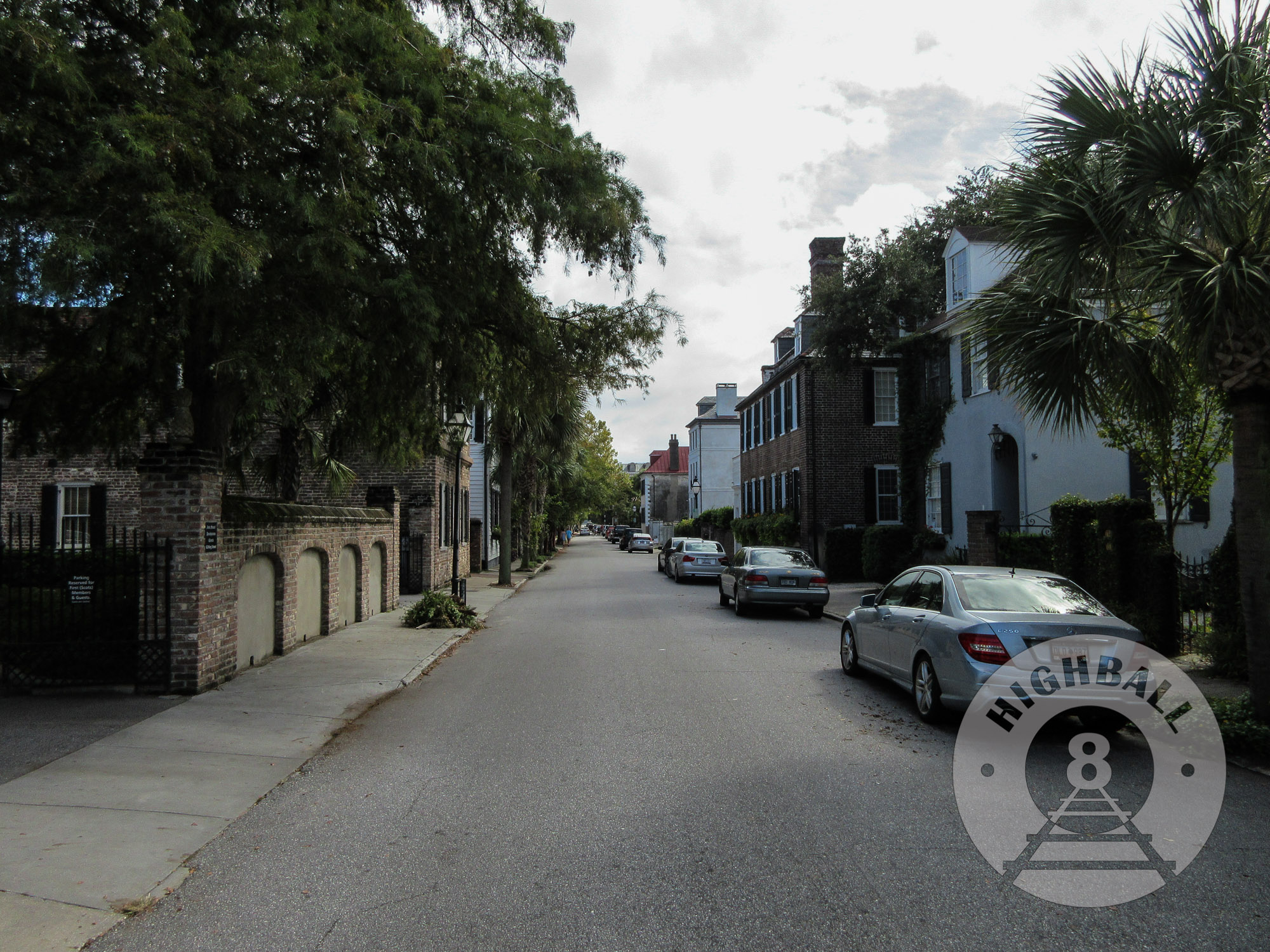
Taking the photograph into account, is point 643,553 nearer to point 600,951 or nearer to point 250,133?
point 250,133

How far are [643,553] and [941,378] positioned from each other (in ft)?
131

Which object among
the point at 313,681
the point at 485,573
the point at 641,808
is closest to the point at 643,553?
the point at 485,573

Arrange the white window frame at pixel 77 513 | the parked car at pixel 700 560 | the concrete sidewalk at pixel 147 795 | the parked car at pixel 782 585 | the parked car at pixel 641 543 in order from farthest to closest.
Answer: the parked car at pixel 641 543, the parked car at pixel 700 560, the white window frame at pixel 77 513, the parked car at pixel 782 585, the concrete sidewalk at pixel 147 795

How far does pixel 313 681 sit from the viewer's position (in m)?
10.2

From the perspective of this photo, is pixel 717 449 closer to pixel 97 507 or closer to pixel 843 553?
pixel 843 553

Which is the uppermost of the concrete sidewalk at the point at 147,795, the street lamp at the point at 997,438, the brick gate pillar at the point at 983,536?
the street lamp at the point at 997,438

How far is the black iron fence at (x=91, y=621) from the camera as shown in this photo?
9047 mm

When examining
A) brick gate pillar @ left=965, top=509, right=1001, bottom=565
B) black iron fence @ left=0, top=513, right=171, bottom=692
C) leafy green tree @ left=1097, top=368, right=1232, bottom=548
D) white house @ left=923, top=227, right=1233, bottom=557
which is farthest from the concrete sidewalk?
white house @ left=923, top=227, right=1233, bottom=557

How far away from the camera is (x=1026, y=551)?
15766 mm

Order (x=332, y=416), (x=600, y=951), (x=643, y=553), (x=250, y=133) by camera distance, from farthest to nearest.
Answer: (x=643, y=553), (x=332, y=416), (x=250, y=133), (x=600, y=951)

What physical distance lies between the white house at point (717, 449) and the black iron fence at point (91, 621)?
55.7m

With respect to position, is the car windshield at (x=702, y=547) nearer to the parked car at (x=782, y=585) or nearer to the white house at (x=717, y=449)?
the parked car at (x=782, y=585)

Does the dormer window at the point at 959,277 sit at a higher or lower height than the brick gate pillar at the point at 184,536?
higher

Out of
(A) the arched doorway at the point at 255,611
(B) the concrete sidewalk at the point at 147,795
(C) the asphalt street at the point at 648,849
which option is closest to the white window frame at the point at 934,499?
(C) the asphalt street at the point at 648,849
